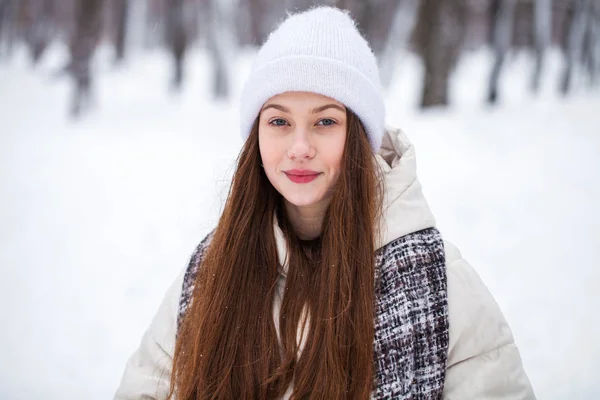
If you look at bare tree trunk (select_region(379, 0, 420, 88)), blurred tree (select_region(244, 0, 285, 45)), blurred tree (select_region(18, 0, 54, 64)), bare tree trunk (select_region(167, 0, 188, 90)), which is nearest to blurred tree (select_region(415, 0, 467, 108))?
bare tree trunk (select_region(379, 0, 420, 88))

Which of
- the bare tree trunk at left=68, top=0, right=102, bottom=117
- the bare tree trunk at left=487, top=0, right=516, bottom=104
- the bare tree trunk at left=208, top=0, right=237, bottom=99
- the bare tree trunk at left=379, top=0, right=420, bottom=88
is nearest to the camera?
the bare tree trunk at left=68, top=0, right=102, bottom=117

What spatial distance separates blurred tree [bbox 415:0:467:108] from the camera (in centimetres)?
1000

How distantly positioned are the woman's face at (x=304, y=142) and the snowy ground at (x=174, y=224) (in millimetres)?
372

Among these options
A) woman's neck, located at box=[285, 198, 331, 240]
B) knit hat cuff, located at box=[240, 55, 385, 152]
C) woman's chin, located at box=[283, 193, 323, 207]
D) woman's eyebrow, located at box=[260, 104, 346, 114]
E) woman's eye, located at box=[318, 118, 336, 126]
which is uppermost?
knit hat cuff, located at box=[240, 55, 385, 152]

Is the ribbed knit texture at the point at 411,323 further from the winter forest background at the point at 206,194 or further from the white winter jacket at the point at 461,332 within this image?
the winter forest background at the point at 206,194

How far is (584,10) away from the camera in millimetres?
12234

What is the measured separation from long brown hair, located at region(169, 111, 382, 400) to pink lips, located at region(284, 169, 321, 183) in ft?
0.31

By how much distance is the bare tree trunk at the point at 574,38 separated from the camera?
12234 mm

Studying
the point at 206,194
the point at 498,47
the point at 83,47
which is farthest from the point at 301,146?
the point at 498,47

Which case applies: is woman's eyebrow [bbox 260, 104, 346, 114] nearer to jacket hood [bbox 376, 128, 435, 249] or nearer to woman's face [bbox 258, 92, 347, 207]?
woman's face [bbox 258, 92, 347, 207]

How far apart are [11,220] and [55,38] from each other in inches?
1242

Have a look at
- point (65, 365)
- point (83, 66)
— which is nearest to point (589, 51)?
point (83, 66)

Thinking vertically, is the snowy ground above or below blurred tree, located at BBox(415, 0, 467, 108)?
below

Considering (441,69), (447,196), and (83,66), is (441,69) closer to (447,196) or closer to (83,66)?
(447,196)
